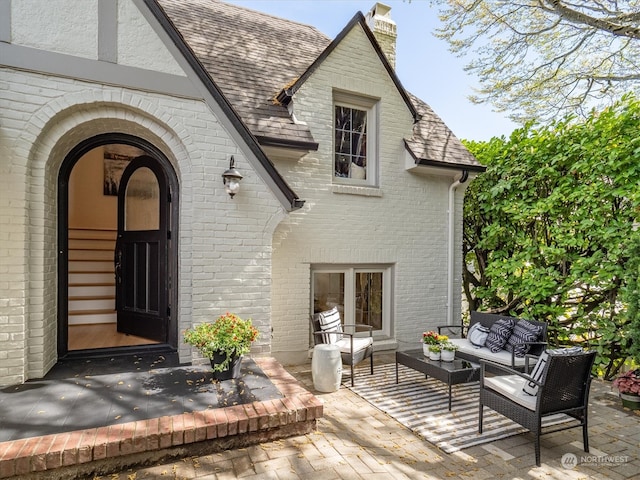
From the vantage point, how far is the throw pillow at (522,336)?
5035 mm

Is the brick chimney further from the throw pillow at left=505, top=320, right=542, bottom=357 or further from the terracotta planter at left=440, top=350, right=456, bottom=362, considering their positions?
the terracotta planter at left=440, top=350, right=456, bottom=362

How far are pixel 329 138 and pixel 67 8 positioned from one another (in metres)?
4.00

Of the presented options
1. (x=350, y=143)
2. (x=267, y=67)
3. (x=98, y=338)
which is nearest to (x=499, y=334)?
(x=350, y=143)

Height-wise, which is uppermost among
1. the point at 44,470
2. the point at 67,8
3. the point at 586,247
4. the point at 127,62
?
the point at 67,8

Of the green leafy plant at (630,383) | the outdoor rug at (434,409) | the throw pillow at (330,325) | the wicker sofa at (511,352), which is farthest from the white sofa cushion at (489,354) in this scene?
the throw pillow at (330,325)

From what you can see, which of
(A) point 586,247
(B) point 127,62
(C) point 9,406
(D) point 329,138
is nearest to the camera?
(C) point 9,406

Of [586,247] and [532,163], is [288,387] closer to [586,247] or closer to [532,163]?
[586,247]

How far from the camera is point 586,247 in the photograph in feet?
19.1

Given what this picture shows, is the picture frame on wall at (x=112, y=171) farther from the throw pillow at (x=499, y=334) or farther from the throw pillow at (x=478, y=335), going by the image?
the throw pillow at (x=499, y=334)

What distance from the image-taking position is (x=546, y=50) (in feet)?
27.2

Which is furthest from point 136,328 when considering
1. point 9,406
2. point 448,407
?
point 448,407

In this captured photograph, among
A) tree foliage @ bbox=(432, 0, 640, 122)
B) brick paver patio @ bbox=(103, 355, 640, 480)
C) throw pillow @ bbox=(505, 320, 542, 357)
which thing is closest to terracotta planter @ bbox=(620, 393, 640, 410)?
brick paver patio @ bbox=(103, 355, 640, 480)

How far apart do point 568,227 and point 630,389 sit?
8.73ft

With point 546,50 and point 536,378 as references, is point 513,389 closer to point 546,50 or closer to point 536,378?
point 536,378
